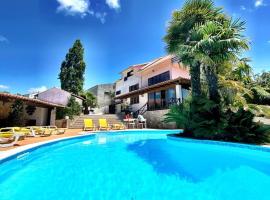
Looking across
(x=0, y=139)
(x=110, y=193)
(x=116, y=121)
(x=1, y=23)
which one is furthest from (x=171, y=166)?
(x=116, y=121)

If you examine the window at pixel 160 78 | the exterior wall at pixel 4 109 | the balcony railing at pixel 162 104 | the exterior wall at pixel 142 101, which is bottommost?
the exterior wall at pixel 4 109

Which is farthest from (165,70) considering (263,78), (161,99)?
(263,78)

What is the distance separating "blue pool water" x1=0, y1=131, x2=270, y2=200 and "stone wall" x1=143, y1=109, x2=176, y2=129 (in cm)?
1311

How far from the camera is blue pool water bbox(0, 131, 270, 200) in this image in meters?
4.08

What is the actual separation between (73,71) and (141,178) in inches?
1296

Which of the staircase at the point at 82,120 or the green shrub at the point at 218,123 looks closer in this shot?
the green shrub at the point at 218,123

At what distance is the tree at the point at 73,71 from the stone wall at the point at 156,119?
1660cm

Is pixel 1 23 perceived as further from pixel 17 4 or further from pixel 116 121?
pixel 116 121

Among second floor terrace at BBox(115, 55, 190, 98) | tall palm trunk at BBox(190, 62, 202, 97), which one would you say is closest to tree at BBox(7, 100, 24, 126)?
second floor terrace at BBox(115, 55, 190, 98)

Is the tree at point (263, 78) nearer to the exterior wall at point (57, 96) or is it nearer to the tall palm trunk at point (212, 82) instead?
the tall palm trunk at point (212, 82)

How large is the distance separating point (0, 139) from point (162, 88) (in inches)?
706

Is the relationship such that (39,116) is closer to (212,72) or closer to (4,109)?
(4,109)

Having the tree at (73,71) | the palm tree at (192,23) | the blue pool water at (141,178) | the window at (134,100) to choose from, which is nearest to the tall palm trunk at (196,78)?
the palm tree at (192,23)

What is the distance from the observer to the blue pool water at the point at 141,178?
4078 millimetres
